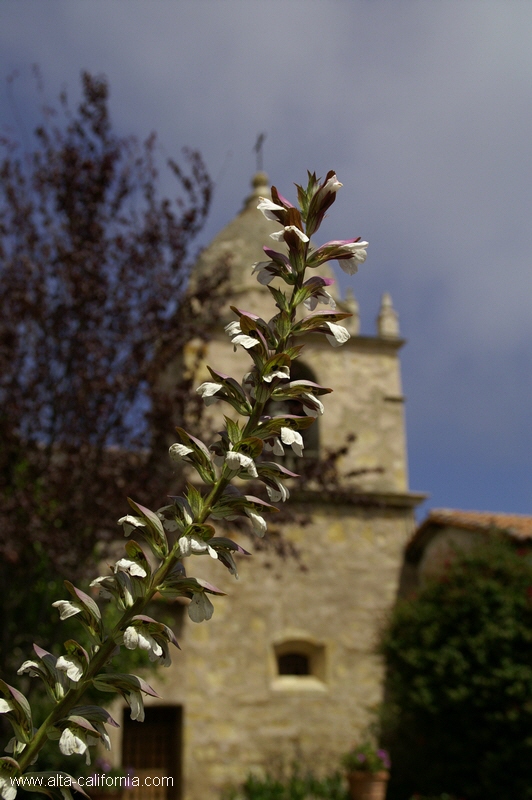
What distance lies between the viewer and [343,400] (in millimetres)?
14727

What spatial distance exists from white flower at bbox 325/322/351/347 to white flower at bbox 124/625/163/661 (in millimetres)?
517

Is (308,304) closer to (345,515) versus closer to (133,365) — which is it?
(133,365)

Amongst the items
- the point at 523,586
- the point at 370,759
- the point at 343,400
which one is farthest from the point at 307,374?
the point at 370,759

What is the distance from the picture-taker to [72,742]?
3.63ft

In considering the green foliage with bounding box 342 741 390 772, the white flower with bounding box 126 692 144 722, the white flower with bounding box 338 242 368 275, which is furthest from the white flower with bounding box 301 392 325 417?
the green foliage with bounding box 342 741 390 772

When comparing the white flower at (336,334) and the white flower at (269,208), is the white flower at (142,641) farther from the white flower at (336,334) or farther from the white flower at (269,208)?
the white flower at (269,208)

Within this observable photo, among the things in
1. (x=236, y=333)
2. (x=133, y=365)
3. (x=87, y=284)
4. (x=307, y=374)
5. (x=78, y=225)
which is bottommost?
(x=236, y=333)

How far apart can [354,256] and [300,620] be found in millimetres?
12442

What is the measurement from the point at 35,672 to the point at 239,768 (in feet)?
39.6

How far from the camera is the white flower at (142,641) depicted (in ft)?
3.60

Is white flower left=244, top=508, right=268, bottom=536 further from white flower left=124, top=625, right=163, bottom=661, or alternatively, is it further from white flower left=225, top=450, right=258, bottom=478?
white flower left=124, top=625, right=163, bottom=661

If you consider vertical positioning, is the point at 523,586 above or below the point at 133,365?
below

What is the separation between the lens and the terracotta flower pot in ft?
38.0

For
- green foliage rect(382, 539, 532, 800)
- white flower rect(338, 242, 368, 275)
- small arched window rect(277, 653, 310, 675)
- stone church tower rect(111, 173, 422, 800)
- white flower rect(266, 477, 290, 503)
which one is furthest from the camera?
small arched window rect(277, 653, 310, 675)
